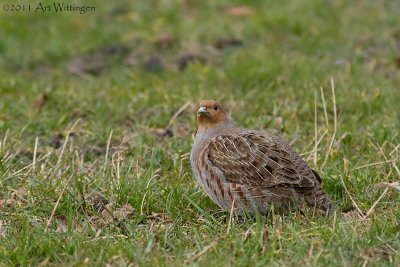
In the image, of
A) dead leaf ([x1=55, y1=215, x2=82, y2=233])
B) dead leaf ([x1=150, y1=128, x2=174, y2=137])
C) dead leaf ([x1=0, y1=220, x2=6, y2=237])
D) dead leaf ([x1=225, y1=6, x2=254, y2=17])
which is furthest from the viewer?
dead leaf ([x1=225, y1=6, x2=254, y2=17])

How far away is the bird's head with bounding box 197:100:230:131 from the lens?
247 inches

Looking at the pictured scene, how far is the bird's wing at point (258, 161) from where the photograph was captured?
5.64m

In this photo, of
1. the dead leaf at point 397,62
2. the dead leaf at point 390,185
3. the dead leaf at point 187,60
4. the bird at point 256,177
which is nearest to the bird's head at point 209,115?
the bird at point 256,177

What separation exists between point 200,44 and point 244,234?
5.53 m

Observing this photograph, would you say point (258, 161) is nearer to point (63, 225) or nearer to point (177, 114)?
point (63, 225)

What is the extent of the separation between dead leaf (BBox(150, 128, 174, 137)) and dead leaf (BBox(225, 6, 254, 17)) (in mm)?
3968

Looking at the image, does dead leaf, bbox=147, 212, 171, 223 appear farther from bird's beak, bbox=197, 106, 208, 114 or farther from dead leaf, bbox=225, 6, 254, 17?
dead leaf, bbox=225, 6, 254, 17

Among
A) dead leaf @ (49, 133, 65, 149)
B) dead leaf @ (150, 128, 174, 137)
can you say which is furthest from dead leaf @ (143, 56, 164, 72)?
dead leaf @ (49, 133, 65, 149)

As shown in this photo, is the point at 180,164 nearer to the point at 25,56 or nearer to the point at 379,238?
the point at 379,238

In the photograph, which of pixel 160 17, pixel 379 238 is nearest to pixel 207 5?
pixel 160 17

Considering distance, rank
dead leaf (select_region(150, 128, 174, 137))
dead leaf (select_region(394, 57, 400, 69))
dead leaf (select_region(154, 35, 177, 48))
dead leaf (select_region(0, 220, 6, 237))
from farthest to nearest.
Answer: dead leaf (select_region(154, 35, 177, 48)) → dead leaf (select_region(394, 57, 400, 69)) → dead leaf (select_region(150, 128, 174, 137)) → dead leaf (select_region(0, 220, 6, 237))

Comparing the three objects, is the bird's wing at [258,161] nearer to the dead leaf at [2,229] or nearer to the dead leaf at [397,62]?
the dead leaf at [2,229]

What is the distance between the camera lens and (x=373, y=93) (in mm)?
8305

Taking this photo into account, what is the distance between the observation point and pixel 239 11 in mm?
11391
